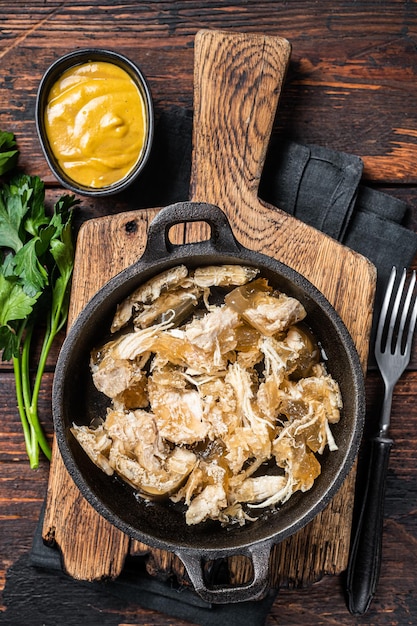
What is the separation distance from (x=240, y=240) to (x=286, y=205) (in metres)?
0.26

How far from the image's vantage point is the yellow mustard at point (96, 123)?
2.17 m

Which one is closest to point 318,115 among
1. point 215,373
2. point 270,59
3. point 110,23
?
point 270,59

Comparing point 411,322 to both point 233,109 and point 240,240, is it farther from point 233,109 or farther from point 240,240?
point 233,109

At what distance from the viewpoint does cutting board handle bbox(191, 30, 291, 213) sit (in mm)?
2203

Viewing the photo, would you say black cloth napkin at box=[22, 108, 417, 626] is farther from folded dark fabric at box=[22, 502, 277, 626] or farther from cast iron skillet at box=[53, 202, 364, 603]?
cast iron skillet at box=[53, 202, 364, 603]

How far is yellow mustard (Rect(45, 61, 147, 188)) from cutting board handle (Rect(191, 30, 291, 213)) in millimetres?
201

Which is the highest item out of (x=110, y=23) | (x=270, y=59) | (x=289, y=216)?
(x=110, y=23)

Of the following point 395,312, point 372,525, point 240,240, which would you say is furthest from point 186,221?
point 372,525

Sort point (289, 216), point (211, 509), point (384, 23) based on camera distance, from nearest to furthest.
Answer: point (211, 509)
point (289, 216)
point (384, 23)

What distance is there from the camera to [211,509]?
77.4 inches

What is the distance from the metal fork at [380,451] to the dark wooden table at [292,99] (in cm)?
11

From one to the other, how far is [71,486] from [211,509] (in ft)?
1.60

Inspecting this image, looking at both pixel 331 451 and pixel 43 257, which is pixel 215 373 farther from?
pixel 43 257

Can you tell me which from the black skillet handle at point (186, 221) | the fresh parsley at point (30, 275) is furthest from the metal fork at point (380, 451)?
the fresh parsley at point (30, 275)
